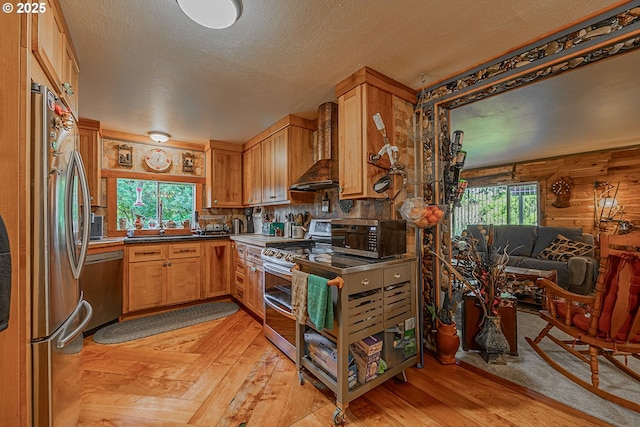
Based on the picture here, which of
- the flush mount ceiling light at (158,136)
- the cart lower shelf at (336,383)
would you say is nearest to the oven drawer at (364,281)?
the cart lower shelf at (336,383)

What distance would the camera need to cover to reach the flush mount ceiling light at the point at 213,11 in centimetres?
133

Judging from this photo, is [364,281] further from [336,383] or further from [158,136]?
[158,136]

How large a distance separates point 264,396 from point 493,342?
1854 millimetres

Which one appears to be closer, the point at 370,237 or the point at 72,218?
the point at 72,218

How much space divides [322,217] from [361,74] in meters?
1.63

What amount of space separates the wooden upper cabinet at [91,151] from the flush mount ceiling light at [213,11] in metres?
2.75

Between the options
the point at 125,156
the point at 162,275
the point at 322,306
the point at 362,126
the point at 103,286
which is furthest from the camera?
the point at 125,156

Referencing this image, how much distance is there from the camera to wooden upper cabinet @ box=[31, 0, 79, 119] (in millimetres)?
1128

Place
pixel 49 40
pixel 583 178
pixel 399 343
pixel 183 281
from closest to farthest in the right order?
pixel 49 40, pixel 399 343, pixel 183 281, pixel 583 178

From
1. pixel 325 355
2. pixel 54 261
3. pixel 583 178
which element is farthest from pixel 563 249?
pixel 54 261

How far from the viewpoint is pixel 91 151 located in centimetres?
322

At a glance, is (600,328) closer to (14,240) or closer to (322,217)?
(322,217)

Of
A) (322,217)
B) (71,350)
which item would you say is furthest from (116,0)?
(322,217)

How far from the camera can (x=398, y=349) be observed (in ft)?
6.48
